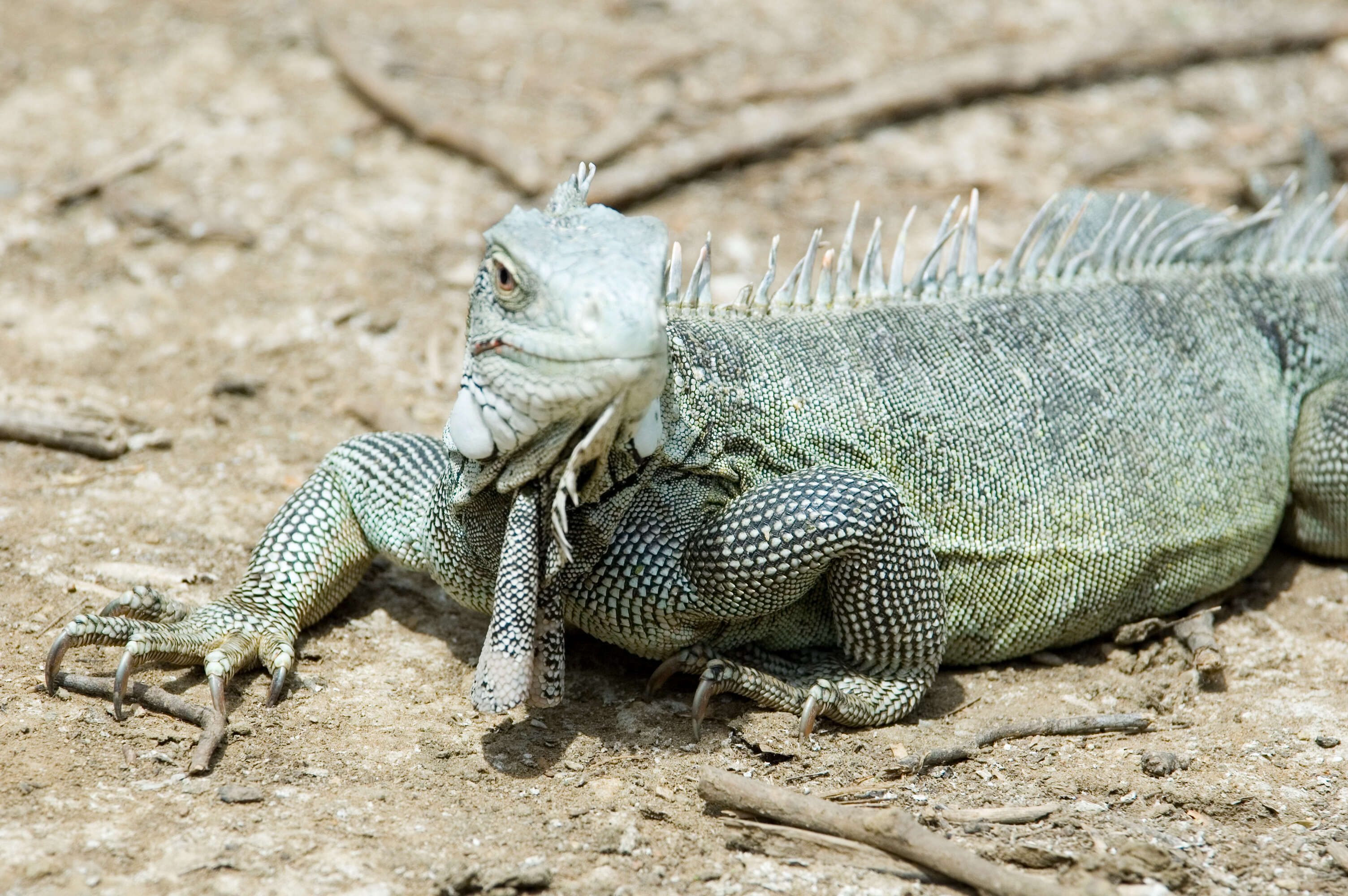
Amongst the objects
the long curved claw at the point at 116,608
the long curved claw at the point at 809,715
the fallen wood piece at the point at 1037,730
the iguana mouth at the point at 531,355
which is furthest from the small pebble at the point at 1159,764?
the long curved claw at the point at 116,608

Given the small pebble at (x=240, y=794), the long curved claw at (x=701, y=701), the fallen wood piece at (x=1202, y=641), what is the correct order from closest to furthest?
the small pebble at (x=240, y=794)
the long curved claw at (x=701, y=701)
the fallen wood piece at (x=1202, y=641)

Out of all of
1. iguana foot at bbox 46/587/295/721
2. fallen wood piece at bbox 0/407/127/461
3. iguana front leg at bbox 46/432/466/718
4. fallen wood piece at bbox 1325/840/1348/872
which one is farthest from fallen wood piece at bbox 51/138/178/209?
fallen wood piece at bbox 1325/840/1348/872

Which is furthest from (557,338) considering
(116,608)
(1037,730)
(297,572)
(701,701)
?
(1037,730)

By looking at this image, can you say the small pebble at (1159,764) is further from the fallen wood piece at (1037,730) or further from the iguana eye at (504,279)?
the iguana eye at (504,279)

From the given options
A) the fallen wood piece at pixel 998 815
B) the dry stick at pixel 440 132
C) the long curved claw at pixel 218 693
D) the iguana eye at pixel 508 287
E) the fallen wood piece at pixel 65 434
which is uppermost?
the dry stick at pixel 440 132

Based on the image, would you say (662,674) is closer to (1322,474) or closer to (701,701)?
(701,701)

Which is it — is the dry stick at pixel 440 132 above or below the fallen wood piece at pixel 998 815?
above

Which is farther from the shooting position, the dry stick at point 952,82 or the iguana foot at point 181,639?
the dry stick at point 952,82
